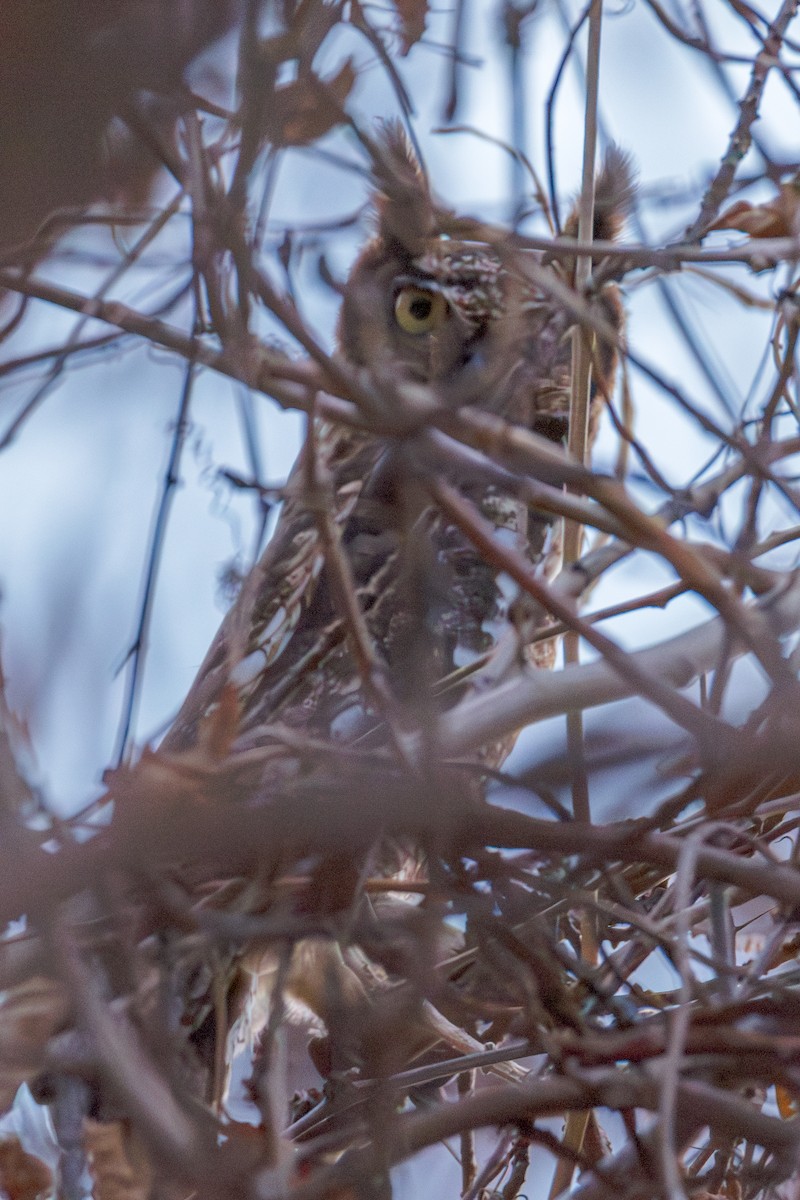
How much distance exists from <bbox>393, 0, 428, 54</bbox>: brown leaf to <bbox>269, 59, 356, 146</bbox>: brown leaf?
10 centimetres

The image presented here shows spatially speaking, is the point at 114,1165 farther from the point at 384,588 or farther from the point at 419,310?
the point at 419,310

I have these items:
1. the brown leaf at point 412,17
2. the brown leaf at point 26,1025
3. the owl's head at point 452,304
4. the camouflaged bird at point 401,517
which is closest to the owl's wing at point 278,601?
the camouflaged bird at point 401,517

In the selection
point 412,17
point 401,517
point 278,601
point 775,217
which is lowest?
point 401,517

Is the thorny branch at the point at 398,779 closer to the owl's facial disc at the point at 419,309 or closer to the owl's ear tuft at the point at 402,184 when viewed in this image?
the owl's ear tuft at the point at 402,184

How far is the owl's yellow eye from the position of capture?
8.52 feet

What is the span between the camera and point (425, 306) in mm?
2654

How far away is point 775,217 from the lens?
150 cm

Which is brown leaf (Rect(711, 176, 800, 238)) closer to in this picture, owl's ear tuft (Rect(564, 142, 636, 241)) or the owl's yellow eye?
owl's ear tuft (Rect(564, 142, 636, 241))

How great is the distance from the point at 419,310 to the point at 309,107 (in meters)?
1.23

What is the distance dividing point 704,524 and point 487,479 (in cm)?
40

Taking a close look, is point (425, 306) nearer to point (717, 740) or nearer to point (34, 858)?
point (717, 740)

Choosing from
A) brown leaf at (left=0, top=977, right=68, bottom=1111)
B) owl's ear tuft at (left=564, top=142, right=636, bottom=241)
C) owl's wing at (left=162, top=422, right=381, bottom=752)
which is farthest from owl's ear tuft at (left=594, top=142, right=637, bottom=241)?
brown leaf at (left=0, top=977, right=68, bottom=1111)

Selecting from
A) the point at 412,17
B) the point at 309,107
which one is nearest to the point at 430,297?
the point at 412,17

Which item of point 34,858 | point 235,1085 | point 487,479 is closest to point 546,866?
point 487,479
